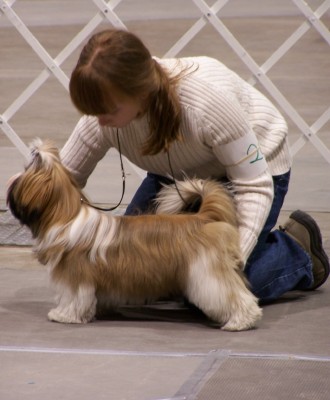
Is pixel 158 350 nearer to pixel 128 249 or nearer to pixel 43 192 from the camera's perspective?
pixel 128 249

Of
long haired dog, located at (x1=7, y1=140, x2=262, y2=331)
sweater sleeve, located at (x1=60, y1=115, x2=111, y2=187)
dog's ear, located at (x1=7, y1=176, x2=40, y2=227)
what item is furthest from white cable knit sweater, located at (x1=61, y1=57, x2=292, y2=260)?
dog's ear, located at (x1=7, y1=176, x2=40, y2=227)

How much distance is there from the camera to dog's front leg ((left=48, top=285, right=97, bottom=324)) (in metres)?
2.90

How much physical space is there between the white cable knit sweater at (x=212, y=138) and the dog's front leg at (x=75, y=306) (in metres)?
0.40

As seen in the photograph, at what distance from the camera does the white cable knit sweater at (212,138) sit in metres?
2.91

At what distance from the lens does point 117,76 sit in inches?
108

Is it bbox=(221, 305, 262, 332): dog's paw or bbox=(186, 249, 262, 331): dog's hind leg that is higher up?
bbox=(186, 249, 262, 331): dog's hind leg

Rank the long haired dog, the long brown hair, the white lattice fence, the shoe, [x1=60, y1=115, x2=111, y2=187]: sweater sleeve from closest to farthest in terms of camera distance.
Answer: the long brown hair
the long haired dog
[x1=60, y1=115, x2=111, y2=187]: sweater sleeve
the shoe
the white lattice fence

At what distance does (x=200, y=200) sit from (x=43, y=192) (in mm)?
442

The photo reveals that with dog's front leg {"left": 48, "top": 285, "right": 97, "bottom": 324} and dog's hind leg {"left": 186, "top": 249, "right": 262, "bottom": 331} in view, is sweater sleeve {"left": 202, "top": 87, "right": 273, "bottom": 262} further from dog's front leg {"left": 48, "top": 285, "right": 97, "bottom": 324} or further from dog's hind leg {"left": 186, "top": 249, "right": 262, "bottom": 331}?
dog's front leg {"left": 48, "top": 285, "right": 97, "bottom": 324}

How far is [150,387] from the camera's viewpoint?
2.47 meters

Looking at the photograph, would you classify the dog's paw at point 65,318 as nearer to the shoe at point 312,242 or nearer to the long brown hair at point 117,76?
the long brown hair at point 117,76

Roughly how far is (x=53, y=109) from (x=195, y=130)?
3.10m

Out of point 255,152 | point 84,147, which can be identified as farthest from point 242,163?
point 84,147

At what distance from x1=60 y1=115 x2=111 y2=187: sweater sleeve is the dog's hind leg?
0.48 meters
